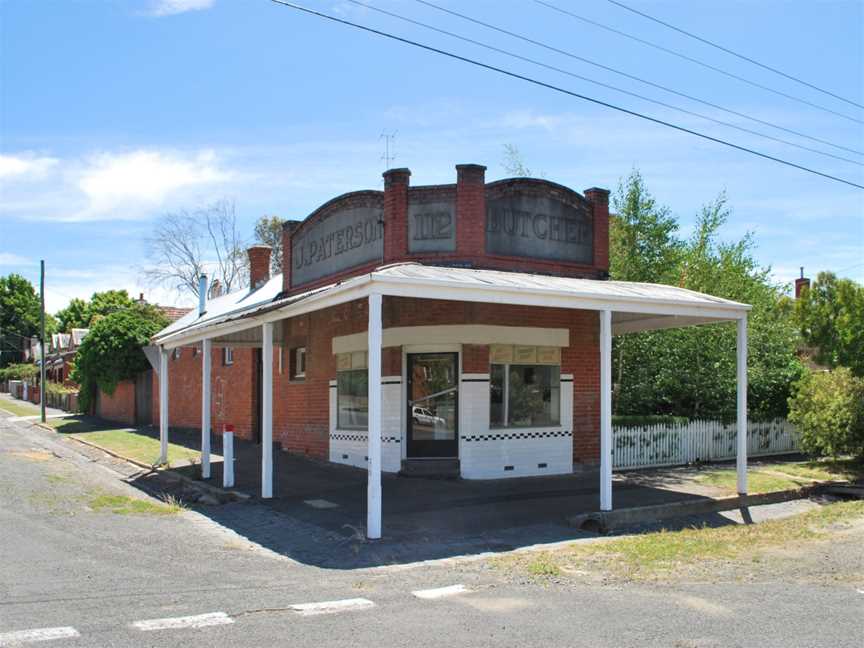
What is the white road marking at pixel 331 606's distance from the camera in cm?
627

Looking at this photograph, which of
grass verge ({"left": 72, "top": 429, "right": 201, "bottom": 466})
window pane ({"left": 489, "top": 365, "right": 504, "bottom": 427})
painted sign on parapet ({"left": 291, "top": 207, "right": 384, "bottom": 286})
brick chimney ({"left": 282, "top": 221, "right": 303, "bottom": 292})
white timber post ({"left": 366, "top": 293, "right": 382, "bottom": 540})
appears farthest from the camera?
brick chimney ({"left": 282, "top": 221, "right": 303, "bottom": 292})

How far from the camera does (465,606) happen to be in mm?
6500

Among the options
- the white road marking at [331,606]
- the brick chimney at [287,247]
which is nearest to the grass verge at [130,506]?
the white road marking at [331,606]

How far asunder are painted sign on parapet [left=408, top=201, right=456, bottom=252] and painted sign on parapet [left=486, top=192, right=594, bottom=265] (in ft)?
2.29

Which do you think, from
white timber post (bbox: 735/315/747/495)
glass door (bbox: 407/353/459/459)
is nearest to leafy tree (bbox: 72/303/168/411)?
glass door (bbox: 407/353/459/459)

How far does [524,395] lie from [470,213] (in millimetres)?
3517

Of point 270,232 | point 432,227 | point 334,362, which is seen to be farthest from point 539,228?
point 270,232

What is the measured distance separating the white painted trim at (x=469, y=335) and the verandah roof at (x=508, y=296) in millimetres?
1409

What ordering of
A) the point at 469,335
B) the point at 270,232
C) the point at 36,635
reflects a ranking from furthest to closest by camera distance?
the point at 270,232
the point at 469,335
the point at 36,635

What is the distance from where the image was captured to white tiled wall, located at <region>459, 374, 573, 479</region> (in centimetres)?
1362

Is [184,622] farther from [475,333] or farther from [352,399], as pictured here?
[352,399]

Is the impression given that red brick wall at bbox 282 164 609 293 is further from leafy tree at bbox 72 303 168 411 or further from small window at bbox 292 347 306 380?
leafy tree at bbox 72 303 168 411

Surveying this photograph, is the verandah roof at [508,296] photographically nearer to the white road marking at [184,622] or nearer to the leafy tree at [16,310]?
the white road marking at [184,622]

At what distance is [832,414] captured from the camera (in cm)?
1588
